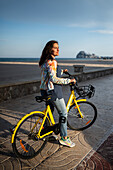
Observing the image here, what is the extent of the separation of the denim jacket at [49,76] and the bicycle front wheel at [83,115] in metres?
1.11

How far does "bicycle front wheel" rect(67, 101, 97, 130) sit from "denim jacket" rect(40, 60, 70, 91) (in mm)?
1107

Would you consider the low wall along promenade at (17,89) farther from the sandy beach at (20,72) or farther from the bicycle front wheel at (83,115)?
the bicycle front wheel at (83,115)

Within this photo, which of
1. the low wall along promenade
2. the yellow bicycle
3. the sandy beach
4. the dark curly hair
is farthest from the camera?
the sandy beach

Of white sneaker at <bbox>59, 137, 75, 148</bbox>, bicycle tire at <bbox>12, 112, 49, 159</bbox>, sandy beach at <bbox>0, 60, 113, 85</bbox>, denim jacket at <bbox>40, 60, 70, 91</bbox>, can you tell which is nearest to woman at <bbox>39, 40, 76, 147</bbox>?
denim jacket at <bbox>40, 60, 70, 91</bbox>

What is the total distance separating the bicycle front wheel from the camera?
3654 millimetres

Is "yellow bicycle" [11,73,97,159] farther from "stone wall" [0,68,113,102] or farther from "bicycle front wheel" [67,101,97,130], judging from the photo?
"stone wall" [0,68,113,102]

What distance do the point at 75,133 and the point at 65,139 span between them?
64 cm

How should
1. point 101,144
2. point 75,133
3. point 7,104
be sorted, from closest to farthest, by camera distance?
1. point 101,144
2. point 75,133
3. point 7,104

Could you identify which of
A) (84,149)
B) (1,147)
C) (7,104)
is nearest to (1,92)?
(7,104)

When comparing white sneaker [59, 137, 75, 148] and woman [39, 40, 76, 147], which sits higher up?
woman [39, 40, 76, 147]

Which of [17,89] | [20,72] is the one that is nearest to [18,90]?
[17,89]

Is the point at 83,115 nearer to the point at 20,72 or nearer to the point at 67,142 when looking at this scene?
the point at 67,142

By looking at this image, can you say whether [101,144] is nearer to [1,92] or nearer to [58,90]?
[58,90]

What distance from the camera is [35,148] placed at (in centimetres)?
Result: 297
